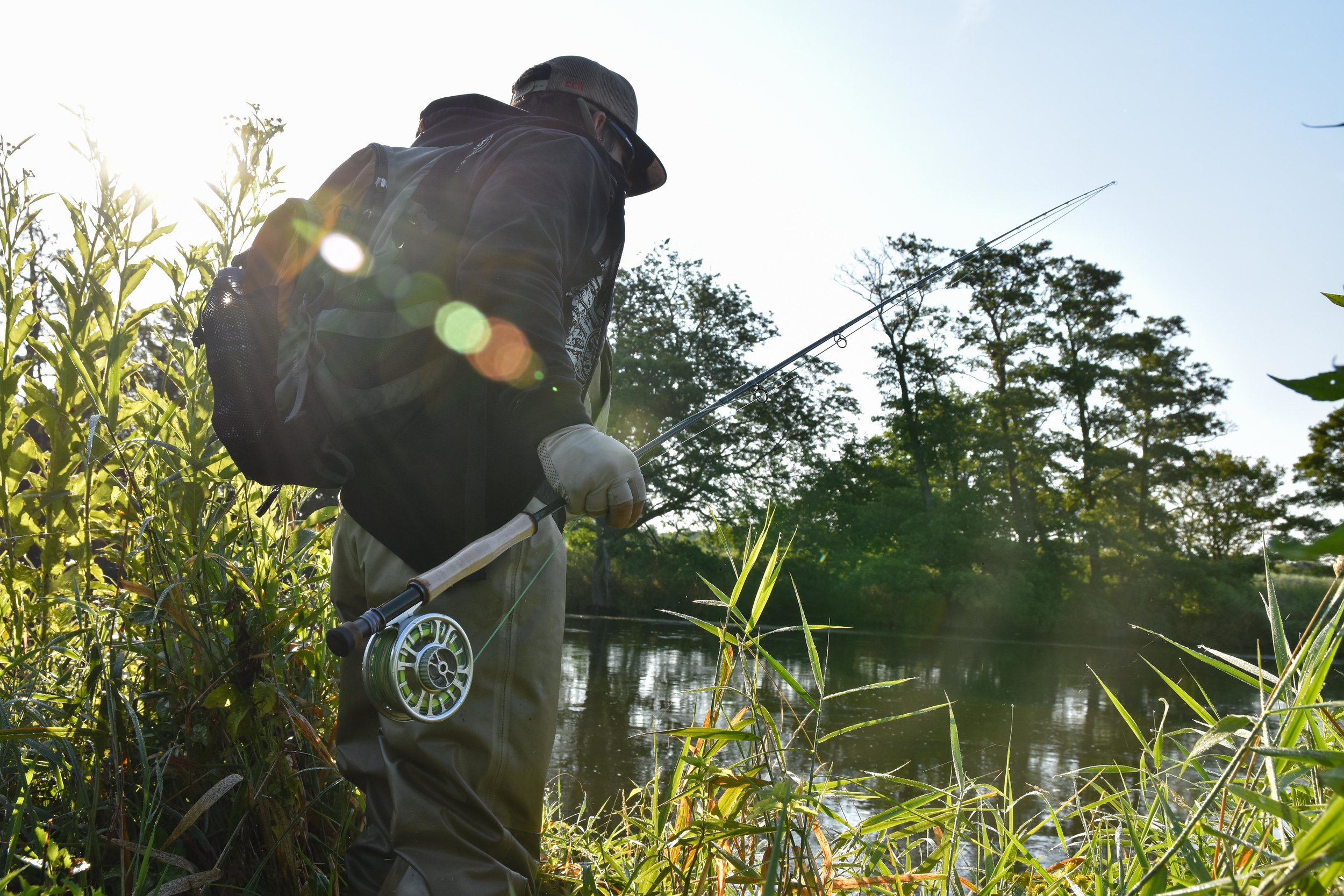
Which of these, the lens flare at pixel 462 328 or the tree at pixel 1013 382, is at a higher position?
the tree at pixel 1013 382

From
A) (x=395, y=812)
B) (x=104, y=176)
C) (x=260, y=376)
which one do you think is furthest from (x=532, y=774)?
(x=104, y=176)

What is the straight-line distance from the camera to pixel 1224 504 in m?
22.1

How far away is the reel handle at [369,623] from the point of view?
1004mm

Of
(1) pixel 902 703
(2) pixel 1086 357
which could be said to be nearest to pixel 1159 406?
(2) pixel 1086 357

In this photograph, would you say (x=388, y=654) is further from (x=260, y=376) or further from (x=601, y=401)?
(x=601, y=401)

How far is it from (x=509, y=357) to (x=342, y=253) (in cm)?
45

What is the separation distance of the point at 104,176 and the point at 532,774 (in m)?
1.68

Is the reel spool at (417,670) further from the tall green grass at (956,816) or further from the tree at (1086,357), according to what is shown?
the tree at (1086,357)

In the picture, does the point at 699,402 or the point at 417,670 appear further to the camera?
the point at 699,402

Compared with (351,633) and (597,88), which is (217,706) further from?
(597,88)

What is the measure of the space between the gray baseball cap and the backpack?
328 mm

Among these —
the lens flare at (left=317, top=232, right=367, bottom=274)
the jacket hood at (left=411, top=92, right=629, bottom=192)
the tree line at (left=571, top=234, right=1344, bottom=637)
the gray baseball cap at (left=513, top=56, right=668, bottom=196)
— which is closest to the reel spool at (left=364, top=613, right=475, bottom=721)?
the lens flare at (left=317, top=232, right=367, bottom=274)

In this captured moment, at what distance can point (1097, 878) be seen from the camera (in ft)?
4.21

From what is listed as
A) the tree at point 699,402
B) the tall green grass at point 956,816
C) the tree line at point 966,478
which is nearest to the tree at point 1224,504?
the tree line at point 966,478
